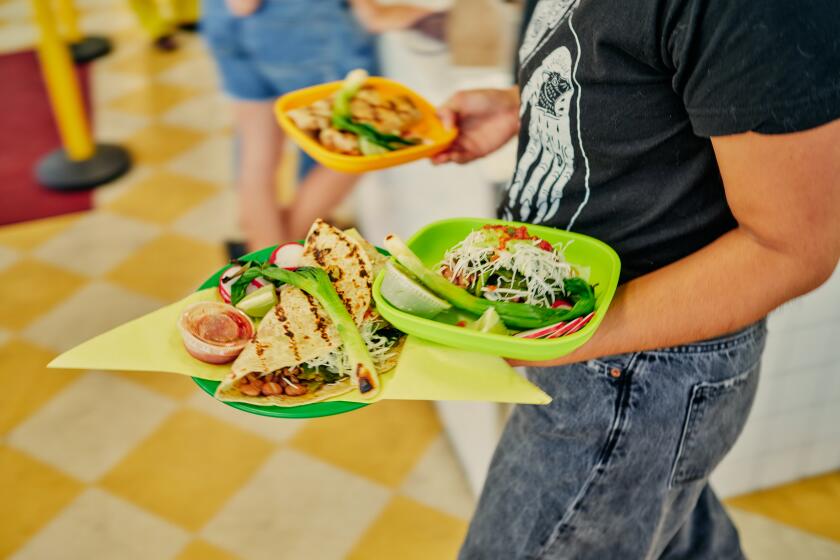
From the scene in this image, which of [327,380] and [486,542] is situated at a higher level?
[327,380]

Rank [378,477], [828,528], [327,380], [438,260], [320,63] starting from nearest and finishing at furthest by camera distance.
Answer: [327,380] < [438,260] < [828,528] < [378,477] < [320,63]

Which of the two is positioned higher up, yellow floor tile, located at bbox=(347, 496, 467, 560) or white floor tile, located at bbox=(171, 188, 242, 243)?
white floor tile, located at bbox=(171, 188, 242, 243)

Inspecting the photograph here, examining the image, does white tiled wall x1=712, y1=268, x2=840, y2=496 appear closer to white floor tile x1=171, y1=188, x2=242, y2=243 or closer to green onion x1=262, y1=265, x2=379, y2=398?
green onion x1=262, y1=265, x2=379, y2=398

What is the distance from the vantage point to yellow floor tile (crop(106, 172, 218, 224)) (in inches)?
121

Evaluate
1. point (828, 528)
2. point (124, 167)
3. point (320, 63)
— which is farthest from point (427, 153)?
point (124, 167)

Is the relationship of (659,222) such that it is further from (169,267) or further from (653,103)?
(169,267)

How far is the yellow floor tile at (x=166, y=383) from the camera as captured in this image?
2287 millimetres

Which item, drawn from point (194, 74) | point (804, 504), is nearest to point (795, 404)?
point (804, 504)

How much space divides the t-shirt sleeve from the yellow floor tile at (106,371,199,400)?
1875mm

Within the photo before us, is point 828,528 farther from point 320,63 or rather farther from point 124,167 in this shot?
point 124,167

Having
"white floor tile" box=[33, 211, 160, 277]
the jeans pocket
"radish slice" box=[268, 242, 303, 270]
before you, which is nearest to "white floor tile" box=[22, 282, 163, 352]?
"white floor tile" box=[33, 211, 160, 277]

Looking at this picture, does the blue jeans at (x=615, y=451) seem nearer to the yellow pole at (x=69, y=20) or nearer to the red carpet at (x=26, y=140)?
the red carpet at (x=26, y=140)

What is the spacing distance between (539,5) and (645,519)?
686 millimetres

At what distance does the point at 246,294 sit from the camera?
3.08ft
